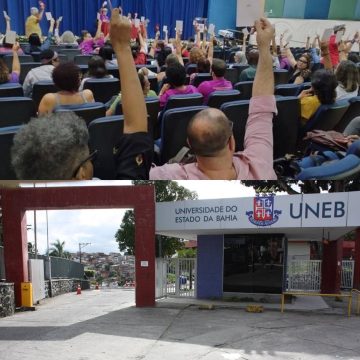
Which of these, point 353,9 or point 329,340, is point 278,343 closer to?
point 329,340

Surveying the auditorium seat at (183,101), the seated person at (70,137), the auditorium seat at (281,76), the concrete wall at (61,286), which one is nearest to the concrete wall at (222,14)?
the auditorium seat at (281,76)

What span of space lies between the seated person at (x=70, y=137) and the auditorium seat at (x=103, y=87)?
4.98 ft

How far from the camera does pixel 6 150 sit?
2.18 m

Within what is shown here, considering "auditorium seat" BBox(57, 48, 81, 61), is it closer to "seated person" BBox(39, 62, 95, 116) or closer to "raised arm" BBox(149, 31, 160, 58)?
"raised arm" BBox(149, 31, 160, 58)

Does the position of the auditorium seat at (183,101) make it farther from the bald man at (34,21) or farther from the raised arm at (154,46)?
the bald man at (34,21)

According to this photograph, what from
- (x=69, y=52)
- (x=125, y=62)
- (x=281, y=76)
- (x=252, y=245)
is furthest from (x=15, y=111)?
(x=252, y=245)

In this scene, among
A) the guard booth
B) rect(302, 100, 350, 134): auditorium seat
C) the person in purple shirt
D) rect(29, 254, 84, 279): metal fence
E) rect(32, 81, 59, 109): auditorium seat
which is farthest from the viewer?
rect(29, 254, 84, 279): metal fence

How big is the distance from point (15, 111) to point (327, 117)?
1603 mm

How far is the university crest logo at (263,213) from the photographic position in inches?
307

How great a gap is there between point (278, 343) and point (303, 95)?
3.37 meters

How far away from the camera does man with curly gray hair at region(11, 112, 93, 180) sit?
1793 mm

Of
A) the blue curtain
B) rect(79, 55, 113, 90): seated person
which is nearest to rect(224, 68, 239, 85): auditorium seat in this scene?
the blue curtain

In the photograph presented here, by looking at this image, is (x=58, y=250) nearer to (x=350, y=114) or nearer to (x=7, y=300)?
(x=7, y=300)

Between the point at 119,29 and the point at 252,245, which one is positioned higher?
the point at 119,29
